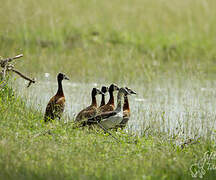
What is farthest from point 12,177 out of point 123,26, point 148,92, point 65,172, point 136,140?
point 123,26

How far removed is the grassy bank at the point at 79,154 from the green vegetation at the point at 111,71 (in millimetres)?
11

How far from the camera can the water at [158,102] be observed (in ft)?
23.4

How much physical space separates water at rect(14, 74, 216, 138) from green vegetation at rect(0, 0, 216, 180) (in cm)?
5

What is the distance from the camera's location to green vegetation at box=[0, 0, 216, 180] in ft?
16.5

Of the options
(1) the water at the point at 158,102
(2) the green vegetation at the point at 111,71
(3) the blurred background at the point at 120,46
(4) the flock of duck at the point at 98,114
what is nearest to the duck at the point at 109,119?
(4) the flock of duck at the point at 98,114

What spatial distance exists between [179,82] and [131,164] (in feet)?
19.9

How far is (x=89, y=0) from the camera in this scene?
16.2 meters

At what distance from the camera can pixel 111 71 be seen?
11.4 meters

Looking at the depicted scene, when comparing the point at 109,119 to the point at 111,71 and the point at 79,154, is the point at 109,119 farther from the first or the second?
the point at 111,71

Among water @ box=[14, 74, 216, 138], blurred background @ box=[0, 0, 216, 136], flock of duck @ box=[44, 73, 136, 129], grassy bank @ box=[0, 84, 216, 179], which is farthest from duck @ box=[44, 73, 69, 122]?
grassy bank @ box=[0, 84, 216, 179]

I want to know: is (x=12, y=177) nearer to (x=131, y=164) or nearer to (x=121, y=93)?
(x=131, y=164)

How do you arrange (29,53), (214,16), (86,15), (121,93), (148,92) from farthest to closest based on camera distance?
(214,16) → (86,15) → (29,53) → (148,92) → (121,93)

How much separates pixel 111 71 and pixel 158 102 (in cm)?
225

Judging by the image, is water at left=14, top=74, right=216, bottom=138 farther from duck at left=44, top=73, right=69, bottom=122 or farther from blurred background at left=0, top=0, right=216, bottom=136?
duck at left=44, top=73, right=69, bottom=122
